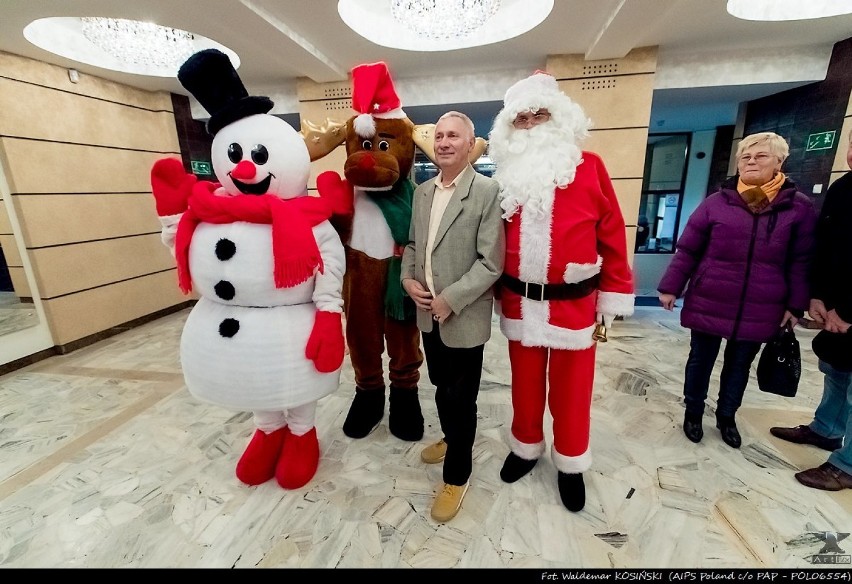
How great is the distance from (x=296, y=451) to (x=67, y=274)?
3.16 metres

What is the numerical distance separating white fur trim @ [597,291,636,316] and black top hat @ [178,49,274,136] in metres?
1.41

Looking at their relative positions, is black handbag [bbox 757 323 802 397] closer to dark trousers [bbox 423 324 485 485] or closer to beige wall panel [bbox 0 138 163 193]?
dark trousers [bbox 423 324 485 485]

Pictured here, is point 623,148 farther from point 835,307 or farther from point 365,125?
point 365,125

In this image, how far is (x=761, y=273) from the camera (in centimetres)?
175

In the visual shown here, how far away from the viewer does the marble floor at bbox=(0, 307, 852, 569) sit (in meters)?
1.41

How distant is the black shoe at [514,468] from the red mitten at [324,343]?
35.1 inches

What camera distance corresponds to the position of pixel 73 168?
3.49 m

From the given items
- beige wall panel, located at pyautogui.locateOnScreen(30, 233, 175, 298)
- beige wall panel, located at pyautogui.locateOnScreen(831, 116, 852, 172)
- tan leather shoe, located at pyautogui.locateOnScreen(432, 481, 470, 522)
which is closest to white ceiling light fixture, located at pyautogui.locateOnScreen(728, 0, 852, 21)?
beige wall panel, located at pyautogui.locateOnScreen(831, 116, 852, 172)

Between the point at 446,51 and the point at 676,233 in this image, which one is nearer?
the point at 446,51

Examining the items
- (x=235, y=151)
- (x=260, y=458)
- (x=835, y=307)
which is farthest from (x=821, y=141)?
(x=260, y=458)
